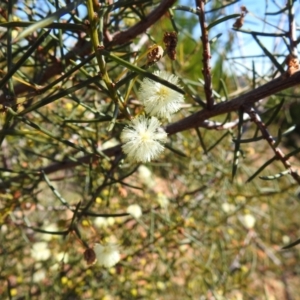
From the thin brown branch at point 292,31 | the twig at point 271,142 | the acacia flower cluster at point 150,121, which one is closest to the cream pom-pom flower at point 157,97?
the acacia flower cluster at point 150,121

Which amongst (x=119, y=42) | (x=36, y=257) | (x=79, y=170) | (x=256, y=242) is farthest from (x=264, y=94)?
(x=256, y=242)

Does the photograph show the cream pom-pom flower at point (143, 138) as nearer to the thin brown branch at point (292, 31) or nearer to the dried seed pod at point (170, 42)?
the dried seed pod at point (170, 42)

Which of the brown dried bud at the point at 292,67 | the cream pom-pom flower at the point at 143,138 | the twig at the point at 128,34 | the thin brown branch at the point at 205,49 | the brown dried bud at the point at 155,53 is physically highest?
the twig at the point at 128,34

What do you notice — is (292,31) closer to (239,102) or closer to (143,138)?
(239,102)

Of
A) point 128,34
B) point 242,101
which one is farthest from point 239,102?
point 128,34

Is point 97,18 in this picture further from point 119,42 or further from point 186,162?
point 186,162

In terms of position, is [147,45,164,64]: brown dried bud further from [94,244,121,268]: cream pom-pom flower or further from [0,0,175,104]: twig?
[94,244,121,268]: cream pom-pom flower

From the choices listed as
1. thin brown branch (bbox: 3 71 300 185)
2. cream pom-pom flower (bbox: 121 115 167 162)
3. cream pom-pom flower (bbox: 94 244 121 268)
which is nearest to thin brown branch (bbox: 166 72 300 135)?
thin brown branch (bbox: 3 71 300 185)
